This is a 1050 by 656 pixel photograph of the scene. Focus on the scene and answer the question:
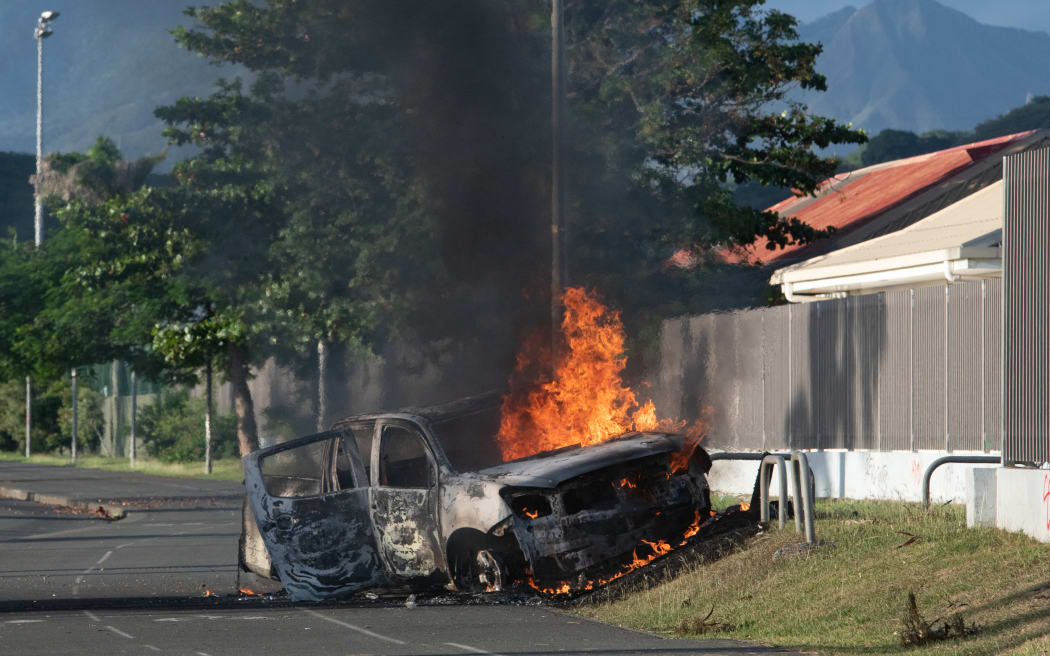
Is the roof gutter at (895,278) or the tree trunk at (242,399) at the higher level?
the roof gutter at (895,278)

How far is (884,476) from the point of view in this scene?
50.4 feet

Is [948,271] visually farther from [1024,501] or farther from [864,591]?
[864,591]

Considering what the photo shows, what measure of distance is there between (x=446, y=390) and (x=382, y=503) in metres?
9.39

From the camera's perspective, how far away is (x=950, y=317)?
1456 centimetres

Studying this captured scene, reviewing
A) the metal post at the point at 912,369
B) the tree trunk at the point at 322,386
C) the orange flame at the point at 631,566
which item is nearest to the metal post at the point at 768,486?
the orange flame at the point at 631,566

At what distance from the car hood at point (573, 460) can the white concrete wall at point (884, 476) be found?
379 centimetres

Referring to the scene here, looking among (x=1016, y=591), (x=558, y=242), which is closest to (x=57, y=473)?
(x=558, y=242)

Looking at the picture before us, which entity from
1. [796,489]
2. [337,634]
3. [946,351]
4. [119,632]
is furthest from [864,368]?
[119,632]

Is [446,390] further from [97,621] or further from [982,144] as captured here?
[982,144]

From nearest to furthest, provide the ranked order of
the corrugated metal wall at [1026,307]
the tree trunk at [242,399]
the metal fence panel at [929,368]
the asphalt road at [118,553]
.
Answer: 1. the corrugated metal wall at [1026,307]
2. the asphalt road at [118,553]
3. the metal fence panel at [929,368]
4. the tree trunk at [242,399]

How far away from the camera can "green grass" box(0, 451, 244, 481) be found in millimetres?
34219

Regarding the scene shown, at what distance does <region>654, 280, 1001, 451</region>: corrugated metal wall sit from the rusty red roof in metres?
5.30

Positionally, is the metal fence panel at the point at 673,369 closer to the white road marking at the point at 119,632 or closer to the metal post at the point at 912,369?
the metal post at the point at 912,369

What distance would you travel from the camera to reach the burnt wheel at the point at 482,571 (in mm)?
10961
